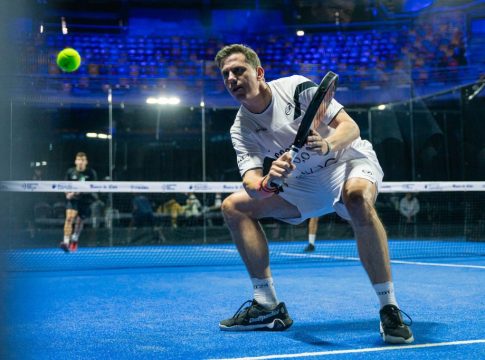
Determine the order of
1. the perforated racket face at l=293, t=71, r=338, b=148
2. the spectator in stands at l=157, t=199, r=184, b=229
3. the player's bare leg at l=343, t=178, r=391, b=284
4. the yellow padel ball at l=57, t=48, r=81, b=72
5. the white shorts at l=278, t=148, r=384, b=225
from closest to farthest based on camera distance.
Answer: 1. the perforated racket face at l=293, t=71, r=338, b=148
2. the player's bare leg at l=343, t=178, r=391, b=284
3. the white shorts at l=278, t=148, r=384, b=225
4. the yellow padel ball at l=57, t=48, r=81, b=72
5. the spectator in stands at l=157, t=199, r=184, b=229

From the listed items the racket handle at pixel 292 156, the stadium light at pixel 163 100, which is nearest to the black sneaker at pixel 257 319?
the racket handle at pixel 292 156

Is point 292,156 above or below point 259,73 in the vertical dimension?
below

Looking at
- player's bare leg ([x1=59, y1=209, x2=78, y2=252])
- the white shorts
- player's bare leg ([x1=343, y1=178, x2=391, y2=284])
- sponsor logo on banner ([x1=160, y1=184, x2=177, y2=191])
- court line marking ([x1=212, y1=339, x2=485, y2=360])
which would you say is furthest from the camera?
player's bare leg ([x1=59, y1=209, x2=78, y2=252])

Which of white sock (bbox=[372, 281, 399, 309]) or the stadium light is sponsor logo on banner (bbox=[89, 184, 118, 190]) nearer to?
white sock (bbox=[372, 281, 399, 309])

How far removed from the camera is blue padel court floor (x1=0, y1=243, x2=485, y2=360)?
2736 mm

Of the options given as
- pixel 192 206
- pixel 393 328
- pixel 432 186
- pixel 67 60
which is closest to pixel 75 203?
pixel 67 60

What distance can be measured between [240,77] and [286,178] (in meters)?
0.62

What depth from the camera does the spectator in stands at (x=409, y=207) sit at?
13521 millimetres

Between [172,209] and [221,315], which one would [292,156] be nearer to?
[221,315]

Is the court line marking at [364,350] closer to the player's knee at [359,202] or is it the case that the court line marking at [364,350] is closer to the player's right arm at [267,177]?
the player's knee at [359,202]

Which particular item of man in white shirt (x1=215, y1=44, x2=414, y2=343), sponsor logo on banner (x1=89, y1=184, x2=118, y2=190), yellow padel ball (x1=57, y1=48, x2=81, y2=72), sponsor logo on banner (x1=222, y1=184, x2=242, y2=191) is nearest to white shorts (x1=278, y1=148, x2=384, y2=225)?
man in white shirt (x1=215, y1=44, x2=414, y2=343)

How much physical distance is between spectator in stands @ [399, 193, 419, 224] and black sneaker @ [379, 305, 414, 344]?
427 inches

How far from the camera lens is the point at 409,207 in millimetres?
13664

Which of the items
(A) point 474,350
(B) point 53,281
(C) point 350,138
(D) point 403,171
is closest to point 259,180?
(C) point 350,138
